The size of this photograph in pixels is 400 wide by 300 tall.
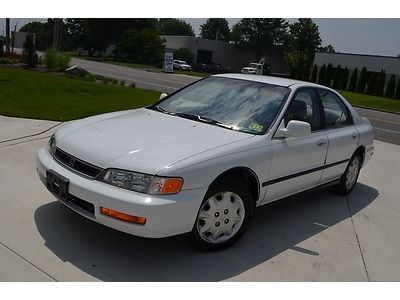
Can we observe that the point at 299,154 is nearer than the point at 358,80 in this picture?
Yes

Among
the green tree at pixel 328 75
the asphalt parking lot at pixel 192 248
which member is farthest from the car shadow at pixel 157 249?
the green tree at pixel 328 75

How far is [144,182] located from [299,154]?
1826 millimetres

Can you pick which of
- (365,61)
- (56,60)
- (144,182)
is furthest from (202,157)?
(365,61)

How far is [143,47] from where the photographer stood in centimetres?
5794

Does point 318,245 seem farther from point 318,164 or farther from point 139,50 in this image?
point 139,50

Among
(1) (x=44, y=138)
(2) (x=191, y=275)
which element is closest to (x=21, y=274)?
(2) (x=191, y=275)

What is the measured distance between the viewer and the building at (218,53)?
2753 inches

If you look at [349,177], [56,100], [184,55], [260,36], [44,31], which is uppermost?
[260,36]

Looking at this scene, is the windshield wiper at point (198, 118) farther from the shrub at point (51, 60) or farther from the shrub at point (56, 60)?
the shrub at point (51, 60)

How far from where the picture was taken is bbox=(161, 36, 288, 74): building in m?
69.9

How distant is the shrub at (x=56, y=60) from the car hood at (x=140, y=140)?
1673cm

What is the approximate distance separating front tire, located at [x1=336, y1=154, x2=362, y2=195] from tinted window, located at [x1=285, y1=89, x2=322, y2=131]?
1.06 metres

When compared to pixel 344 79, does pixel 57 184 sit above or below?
below

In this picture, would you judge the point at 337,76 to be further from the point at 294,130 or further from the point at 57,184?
the point at 57,184
